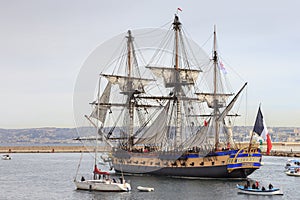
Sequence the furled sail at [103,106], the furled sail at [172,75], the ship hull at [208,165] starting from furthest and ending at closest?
the furled sail at [103,106] → the furled sail at [172,75] → the ship hull at [208,165]

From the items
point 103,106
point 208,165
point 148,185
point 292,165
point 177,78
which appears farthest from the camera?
point 292,165

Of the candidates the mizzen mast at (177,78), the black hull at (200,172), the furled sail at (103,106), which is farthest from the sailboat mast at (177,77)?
the furled sail at (103,106)

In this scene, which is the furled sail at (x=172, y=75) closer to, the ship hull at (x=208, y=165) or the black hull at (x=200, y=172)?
the ship hull at (x=208, y=165)

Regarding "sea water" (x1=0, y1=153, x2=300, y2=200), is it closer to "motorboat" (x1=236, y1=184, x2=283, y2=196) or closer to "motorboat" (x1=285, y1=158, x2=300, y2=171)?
"motorboat" (x1=236, y1=184, x2=283, y2=196)

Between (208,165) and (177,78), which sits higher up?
(177,78)

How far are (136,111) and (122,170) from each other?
15.5 metres

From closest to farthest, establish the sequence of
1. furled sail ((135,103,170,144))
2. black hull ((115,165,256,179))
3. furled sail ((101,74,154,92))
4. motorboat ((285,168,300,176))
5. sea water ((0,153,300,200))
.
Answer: sea water ((0,153,300,200)) < black hull ((115,165,256,179)) < furled sail ((135,103,170,144)) < motorboat ((285,168,300,176)) < furled sail ((101,74,154,92))

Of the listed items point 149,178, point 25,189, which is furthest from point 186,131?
point 25,189

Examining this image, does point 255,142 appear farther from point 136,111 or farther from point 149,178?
point 136,111

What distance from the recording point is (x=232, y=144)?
102500mm

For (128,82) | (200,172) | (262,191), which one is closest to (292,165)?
(200,172)

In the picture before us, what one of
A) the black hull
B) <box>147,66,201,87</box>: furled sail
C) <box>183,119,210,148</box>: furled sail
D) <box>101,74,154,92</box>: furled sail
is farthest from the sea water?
<box>101,74,154,92</box>: furled sail

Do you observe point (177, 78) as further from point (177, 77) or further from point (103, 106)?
point (103, 106)

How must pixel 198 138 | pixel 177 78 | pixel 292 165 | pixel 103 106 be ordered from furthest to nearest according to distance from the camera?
pixel 292 165, pixel 103 106, pixel 177 78, pixel 198 138
